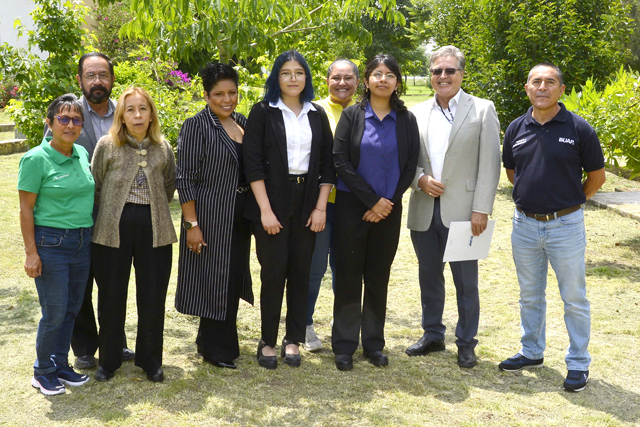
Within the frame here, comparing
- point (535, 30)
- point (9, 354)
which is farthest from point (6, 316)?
point (535, 30)

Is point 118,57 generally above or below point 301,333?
above

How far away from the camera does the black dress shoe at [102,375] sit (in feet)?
13.9

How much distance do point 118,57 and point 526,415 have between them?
2040cm

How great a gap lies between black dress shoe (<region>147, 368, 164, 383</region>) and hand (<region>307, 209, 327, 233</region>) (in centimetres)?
138

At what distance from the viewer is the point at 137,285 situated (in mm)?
4199

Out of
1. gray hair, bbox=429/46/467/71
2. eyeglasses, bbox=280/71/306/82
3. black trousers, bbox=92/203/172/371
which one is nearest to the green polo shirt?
black trousers, bbox=92/203/172/371

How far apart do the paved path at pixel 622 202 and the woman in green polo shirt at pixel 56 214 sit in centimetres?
826

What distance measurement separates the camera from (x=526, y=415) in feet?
12.8

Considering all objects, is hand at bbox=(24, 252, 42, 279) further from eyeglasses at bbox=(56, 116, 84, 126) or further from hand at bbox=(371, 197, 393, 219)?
hand at bbox=(371, 197, 393, 219)

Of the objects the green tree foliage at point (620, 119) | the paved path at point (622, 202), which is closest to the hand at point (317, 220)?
the green tree foliage at point (620, 119)

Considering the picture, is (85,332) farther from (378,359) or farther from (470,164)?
(470,164)

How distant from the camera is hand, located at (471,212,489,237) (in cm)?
446

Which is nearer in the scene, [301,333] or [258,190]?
[258,190]

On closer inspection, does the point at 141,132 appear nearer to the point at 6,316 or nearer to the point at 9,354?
the point at 9,354
